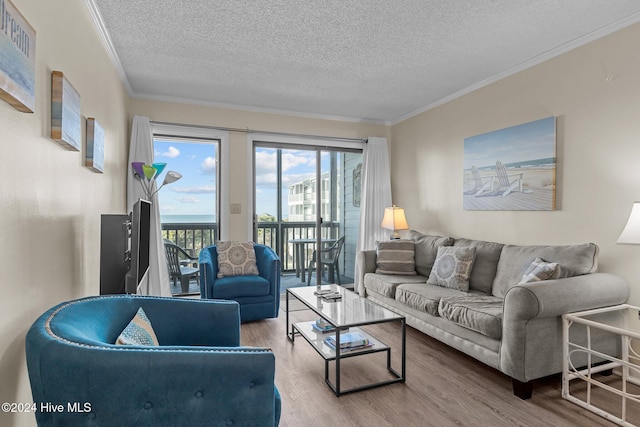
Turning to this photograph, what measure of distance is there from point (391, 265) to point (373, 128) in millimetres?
2342

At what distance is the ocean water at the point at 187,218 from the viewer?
14.7 ft

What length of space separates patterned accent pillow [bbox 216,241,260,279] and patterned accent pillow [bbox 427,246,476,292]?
6.37 feet

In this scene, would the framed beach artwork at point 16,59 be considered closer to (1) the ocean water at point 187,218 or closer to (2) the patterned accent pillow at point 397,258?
(1) the ocean water at point 187,218

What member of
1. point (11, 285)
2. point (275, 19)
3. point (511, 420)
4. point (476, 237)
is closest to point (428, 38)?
point (275, 19)

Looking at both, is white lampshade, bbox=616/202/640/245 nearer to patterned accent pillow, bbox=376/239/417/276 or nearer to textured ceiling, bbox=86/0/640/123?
textured ceiling, bbox=86/0/640/123

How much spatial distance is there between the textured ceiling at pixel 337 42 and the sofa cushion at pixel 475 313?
2.09 m

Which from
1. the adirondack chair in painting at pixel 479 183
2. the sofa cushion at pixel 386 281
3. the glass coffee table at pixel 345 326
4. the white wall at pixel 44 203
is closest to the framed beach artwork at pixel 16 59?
the white wall at pixel 44 203

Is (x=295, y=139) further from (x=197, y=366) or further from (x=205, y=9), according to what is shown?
(x=197, y=366)

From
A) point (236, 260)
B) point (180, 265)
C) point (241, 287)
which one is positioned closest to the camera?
point (241, 287)

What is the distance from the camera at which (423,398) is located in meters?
2.20

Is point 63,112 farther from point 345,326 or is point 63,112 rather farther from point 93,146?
point 345,326

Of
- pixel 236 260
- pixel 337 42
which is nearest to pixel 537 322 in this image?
pixel 337 42

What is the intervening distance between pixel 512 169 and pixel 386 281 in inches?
65.0

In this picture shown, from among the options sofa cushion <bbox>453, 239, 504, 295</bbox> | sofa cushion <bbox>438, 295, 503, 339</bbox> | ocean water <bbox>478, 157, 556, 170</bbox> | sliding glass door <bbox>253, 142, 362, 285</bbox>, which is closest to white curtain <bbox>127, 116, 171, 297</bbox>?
sliding glass door <bbox>253, 142, 362, 285</bbox>
